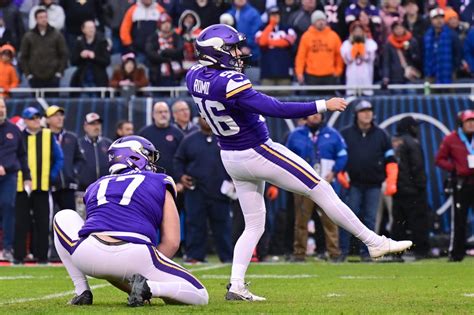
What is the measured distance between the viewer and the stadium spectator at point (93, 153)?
688 inches

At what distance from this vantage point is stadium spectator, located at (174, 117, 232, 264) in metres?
16.8

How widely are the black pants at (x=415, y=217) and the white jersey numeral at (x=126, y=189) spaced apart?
9.23 m

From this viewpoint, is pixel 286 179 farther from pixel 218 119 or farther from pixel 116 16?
pixel 116 16

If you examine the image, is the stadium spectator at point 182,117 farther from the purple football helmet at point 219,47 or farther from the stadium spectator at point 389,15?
the purple football helmet at point 219,47

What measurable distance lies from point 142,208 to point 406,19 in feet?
44.1

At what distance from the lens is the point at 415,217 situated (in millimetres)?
17469

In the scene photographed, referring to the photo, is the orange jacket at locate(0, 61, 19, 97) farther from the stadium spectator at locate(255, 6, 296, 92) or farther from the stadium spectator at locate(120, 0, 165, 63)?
the stadium spectator at locate(255, 6, 296, 92)

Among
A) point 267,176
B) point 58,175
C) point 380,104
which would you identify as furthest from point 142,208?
point 380,104

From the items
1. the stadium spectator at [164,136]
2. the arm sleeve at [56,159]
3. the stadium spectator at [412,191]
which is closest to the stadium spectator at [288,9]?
the stadium spectator at [412,191]

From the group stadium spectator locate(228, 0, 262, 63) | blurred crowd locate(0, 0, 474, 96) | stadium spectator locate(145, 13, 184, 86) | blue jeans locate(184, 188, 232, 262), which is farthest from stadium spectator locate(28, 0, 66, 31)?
blue jeans locate(184, 188, 232, 262)

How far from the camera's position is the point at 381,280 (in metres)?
12.3

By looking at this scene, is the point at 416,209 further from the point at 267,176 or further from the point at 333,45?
the point at 267,176

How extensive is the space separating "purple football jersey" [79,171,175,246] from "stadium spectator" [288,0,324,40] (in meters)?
12.2

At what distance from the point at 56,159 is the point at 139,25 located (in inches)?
200
